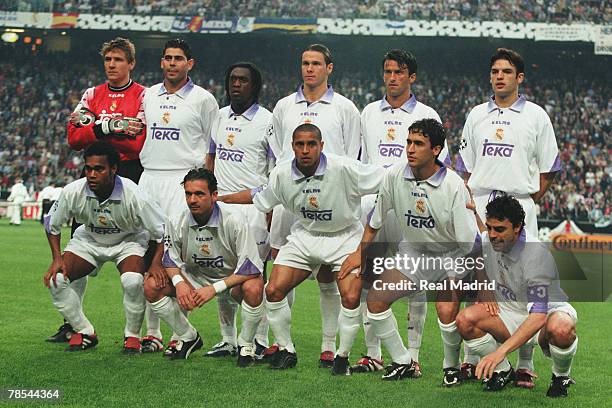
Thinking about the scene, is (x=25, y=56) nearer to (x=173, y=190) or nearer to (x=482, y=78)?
(x=482, y=78)

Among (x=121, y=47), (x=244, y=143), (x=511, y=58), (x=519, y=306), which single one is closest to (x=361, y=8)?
(x=244, y=143)

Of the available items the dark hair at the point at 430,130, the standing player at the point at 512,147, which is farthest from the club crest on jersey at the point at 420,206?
the standing player at the point at 512,147

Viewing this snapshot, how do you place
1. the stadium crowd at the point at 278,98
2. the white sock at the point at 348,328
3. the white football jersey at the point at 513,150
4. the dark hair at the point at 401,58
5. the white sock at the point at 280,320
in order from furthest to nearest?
the stadium crowd at the point at 278,98, the dark hair at the point at 401,58, the white football jersey at the point at 513,150, the white sock at the point at 280,320, the white sock at the point at 348,328

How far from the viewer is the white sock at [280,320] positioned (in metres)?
6.41

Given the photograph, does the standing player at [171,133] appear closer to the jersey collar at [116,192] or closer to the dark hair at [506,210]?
the jersey collar at [116,192]

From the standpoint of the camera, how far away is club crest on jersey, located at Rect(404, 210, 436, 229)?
6.13m

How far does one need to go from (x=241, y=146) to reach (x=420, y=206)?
6.58 ft

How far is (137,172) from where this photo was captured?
7660mm

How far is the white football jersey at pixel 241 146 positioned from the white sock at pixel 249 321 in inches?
54.6

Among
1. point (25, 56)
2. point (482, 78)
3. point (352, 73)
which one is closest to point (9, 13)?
point (25, 56)

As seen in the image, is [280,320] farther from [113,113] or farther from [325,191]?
[113,113]

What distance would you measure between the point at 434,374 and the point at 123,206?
266 centimetres

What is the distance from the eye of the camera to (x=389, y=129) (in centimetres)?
712

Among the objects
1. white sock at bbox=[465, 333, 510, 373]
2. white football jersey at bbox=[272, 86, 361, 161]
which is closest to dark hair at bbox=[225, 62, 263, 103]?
white football jersey at bbox=[272, 86, 361, 161]
